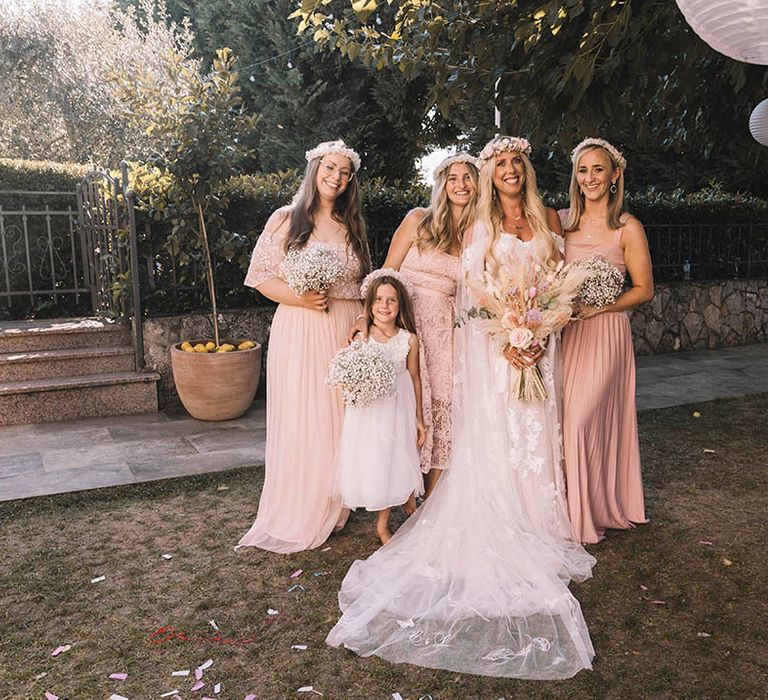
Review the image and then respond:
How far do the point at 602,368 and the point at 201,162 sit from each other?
12.6 feet

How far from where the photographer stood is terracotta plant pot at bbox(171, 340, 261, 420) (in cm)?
611

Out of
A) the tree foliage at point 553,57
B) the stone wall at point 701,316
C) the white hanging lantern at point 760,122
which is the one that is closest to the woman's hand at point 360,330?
the tree foliage at point 553,57

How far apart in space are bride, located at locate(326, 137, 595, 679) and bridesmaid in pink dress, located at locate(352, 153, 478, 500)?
0.12 m

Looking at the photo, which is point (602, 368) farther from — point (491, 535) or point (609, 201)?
point (491, 535)

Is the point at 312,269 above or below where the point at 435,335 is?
above

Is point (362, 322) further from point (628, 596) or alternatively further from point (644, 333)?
point (644, 333)

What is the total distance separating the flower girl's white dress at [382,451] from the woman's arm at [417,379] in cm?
4

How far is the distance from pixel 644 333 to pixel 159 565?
7.36 m

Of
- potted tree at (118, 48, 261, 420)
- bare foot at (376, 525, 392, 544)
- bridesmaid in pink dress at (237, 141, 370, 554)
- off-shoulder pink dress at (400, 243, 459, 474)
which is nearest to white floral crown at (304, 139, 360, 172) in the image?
bridesmaid in pink dress at (237, 141, 370, 554)

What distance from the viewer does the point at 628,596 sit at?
132 inches

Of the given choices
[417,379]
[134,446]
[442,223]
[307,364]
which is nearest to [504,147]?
[442,223]

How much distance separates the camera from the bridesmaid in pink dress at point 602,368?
395cm

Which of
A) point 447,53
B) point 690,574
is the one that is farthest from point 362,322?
point 447,53

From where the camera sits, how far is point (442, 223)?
3936mm
